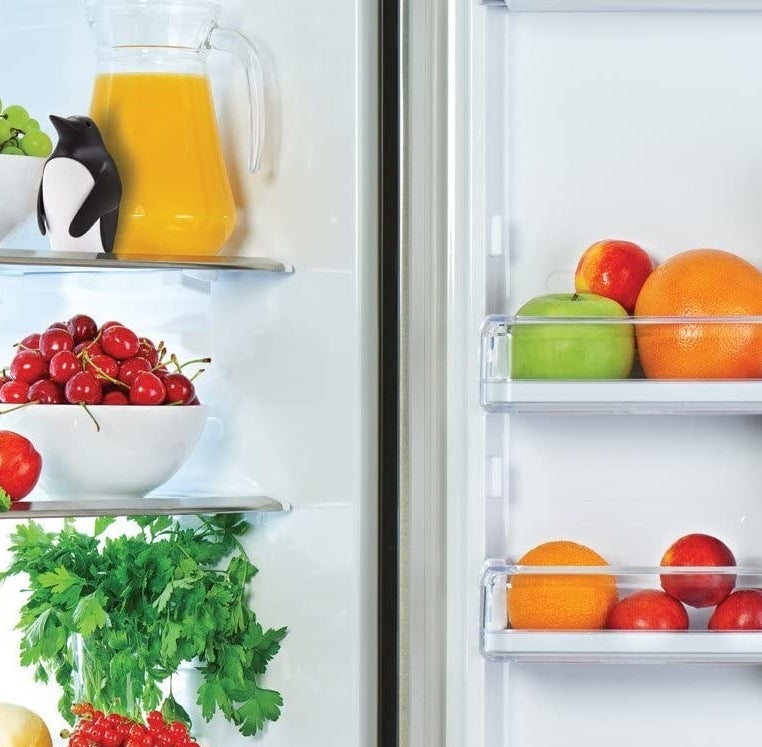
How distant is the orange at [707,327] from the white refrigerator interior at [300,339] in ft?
1.05

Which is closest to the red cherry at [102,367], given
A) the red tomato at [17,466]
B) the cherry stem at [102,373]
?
the cherry stem at [102,373]

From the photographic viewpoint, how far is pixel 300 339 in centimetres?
127

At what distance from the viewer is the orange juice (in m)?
1.25

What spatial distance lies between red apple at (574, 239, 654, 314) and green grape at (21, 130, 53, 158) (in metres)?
0.59

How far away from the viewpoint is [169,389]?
128 cm

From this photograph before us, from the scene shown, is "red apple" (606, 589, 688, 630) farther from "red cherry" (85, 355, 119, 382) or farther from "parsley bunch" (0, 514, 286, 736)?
"red cherry" (85, 355, 119, 382)

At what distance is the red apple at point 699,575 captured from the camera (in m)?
1.05

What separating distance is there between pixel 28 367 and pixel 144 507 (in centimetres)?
20

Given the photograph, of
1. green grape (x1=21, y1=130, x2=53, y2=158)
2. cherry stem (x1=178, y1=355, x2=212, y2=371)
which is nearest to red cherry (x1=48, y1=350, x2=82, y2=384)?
cherry stem (x1=178, y1=355, x2=212, y2=371)

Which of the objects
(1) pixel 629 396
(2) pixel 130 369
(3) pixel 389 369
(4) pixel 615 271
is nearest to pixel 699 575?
(1) pixel 629 396

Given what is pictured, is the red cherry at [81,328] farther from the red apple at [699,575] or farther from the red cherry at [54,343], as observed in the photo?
the red apple at [699,575]

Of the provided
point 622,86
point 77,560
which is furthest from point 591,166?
point 77,560

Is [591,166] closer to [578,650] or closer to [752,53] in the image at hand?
[752,53]

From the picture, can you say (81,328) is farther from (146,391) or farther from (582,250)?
(582,250)
